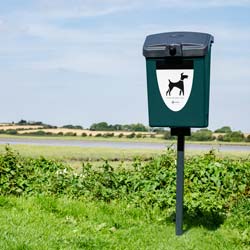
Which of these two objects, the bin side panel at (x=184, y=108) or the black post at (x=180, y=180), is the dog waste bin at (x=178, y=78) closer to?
the bin side panel at (x=184, y=108)

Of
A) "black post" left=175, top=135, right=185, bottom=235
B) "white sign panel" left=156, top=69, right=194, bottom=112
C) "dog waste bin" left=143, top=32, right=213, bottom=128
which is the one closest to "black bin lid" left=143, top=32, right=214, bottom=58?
"dog waste bin" left=143, top=32, right=213, bottom=128

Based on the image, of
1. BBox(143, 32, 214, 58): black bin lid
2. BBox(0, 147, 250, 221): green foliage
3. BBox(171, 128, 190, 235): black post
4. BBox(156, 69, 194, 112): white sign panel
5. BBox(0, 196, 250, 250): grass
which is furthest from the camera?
BBox(0, 147, 250, 221): green foliage

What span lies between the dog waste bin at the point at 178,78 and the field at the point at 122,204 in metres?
1.22

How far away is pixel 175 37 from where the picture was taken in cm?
764

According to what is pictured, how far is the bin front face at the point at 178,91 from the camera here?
24.7ft

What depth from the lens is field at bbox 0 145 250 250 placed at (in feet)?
24.7

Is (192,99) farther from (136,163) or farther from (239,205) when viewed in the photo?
(136,163)

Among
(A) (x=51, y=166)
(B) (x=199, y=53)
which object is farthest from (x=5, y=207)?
(B) (x=199, y=53)

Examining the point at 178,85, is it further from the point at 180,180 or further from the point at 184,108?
the point at 180,180

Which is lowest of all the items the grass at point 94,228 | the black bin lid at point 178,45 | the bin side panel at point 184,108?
the grass at point 94,228

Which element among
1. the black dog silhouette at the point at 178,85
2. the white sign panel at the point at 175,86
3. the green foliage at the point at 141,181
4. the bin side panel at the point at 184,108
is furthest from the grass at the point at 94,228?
the black dog silhouette at the point at 178,85

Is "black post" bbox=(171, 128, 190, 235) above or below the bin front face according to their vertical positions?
below

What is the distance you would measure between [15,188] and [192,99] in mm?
3430

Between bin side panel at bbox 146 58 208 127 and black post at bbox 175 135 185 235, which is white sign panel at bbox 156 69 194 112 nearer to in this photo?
bin side panel at bbox 146 58 208 127
